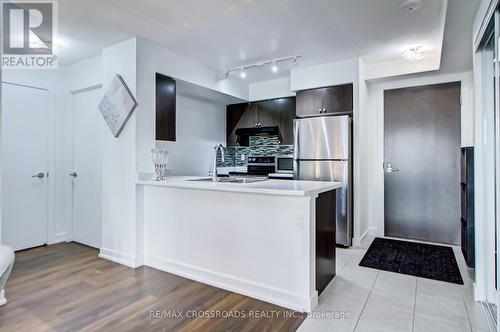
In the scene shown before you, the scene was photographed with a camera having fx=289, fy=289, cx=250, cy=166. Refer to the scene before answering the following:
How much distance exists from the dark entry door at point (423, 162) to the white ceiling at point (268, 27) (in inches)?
23.4

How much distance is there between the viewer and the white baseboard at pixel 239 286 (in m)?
2.23

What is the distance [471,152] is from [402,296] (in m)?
1.51

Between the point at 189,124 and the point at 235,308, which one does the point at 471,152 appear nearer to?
the point at 235,308

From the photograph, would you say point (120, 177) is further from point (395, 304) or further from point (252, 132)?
point (395, 304)

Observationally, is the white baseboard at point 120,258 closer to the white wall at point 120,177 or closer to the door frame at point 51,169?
the white wall at point 120,177

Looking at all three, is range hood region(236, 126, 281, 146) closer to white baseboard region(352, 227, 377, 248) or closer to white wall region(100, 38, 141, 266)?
white baseboard region(352, 227, 377, 248)

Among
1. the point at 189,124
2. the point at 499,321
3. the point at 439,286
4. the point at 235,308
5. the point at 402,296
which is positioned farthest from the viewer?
the point at 189,124

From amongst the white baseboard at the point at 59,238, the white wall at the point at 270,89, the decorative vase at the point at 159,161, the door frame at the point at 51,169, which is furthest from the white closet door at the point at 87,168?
the white wall at the point at 270,89

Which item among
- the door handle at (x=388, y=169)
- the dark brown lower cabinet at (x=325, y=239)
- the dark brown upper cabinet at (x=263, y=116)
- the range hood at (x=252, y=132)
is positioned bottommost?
the dark brown lower cabinet at (x=325, y=239)

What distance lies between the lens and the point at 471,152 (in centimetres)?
276

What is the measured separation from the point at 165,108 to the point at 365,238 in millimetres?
3337

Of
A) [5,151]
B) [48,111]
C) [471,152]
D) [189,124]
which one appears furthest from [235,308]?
[48,111]

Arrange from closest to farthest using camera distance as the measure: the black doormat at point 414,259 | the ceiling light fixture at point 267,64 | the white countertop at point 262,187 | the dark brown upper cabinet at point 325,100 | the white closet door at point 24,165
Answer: the white countertop at point 262,187 → the black doormat at point 414,259 → the white closet door at point 24,165 → the ceiling light fixture at point 267,64 → the dark brown upper cabinet at point 325,100

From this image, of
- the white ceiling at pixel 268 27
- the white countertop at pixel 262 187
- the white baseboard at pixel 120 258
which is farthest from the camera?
the white baseboard at pixel 120 258
